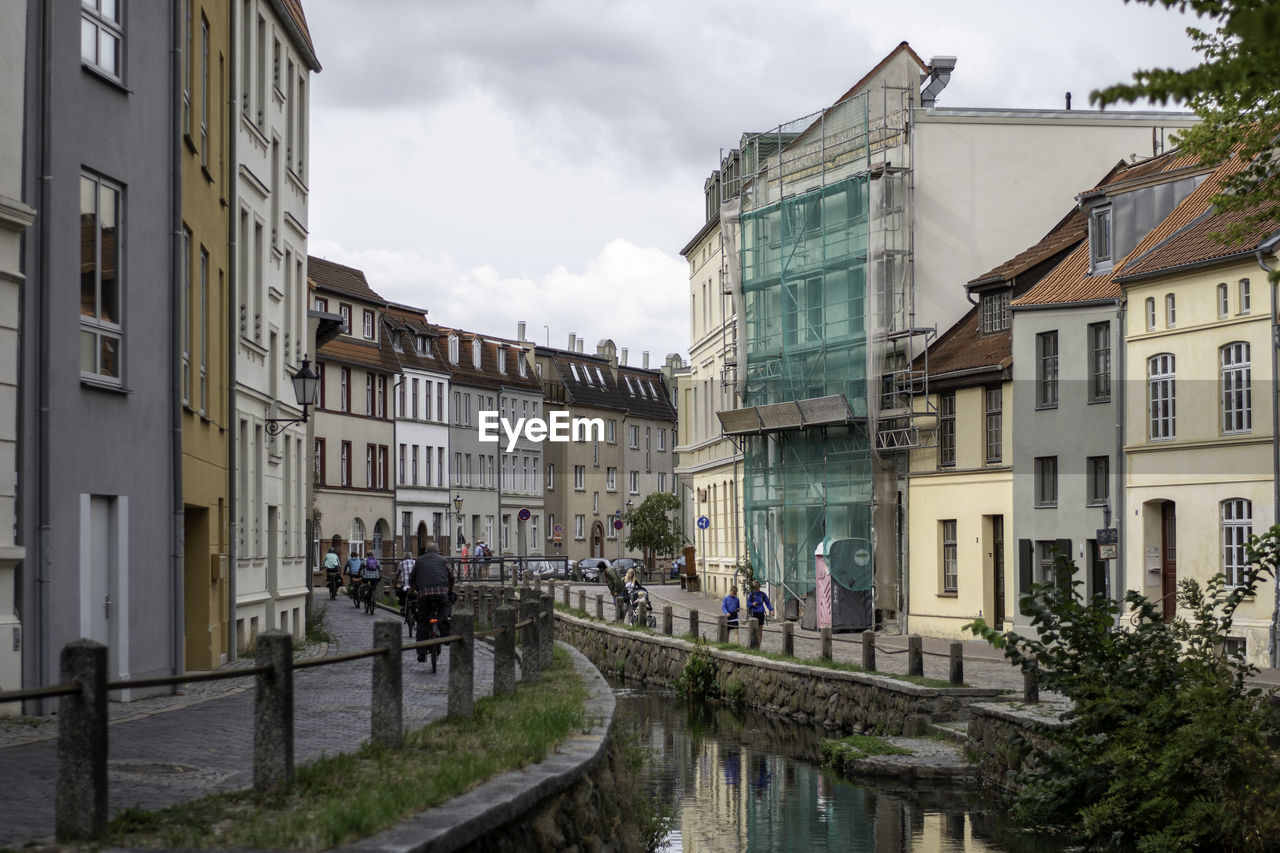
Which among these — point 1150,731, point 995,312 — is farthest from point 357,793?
point 995,312

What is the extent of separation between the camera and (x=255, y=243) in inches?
1072

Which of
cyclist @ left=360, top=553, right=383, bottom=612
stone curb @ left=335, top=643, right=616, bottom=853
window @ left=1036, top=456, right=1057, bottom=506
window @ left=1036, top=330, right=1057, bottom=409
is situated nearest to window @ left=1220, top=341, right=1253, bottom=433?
window @ left=1036, top=330, right=1057, bottom=409

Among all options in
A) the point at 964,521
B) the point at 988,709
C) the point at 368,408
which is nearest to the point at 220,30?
the point at 988,709

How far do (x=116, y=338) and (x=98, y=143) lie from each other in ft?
6.03

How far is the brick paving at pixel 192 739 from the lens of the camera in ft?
28.4

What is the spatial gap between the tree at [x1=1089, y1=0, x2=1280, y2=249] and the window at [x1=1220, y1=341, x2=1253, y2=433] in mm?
12472

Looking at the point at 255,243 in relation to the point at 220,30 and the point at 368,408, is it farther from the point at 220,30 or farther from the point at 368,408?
the point at 368,408

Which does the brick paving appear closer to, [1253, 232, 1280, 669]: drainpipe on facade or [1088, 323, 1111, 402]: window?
[1253, 232, 1280, 669]: drainpipe on facade

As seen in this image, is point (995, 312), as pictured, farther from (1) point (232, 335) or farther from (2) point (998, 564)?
(1) point (232, 335)

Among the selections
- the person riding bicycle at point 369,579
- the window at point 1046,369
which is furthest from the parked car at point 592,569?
the window at point 1046,369

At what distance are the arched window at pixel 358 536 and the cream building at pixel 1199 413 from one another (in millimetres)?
45565

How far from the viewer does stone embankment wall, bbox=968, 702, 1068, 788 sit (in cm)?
1781

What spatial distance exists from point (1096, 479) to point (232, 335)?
17.0 metres

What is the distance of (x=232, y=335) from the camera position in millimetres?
23109
